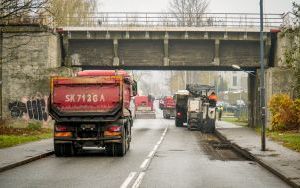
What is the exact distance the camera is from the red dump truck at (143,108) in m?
68.8

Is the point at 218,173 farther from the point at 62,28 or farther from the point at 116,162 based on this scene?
the point at 62,28

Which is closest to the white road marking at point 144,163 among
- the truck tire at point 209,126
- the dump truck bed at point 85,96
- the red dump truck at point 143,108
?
the dump truck bed at point 85,96

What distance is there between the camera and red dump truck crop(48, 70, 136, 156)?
20453 millimetres

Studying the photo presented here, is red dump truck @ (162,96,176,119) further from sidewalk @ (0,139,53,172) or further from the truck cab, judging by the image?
sidewalk @ (0,139,53,172)

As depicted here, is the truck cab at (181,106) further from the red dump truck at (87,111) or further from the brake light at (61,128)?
the brake light at (61,128)

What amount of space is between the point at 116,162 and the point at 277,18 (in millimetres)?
24906

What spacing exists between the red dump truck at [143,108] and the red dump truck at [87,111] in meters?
47.6

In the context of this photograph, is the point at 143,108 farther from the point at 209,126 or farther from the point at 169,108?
the point at 209,126

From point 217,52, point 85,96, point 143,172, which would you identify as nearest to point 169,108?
point 217,52

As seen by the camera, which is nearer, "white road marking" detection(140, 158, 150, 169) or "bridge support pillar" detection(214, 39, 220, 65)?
"white road marking" detection(140, 158, 150, 169)

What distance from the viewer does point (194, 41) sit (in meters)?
40.2

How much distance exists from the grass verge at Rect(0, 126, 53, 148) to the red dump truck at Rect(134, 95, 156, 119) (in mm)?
32926

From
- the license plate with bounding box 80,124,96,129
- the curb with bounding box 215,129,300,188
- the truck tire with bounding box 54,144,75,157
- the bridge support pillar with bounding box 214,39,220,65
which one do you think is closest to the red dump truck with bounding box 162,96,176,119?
the bridge support pillar with bounding box 214,39,220,65

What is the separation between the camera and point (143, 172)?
15414mm
